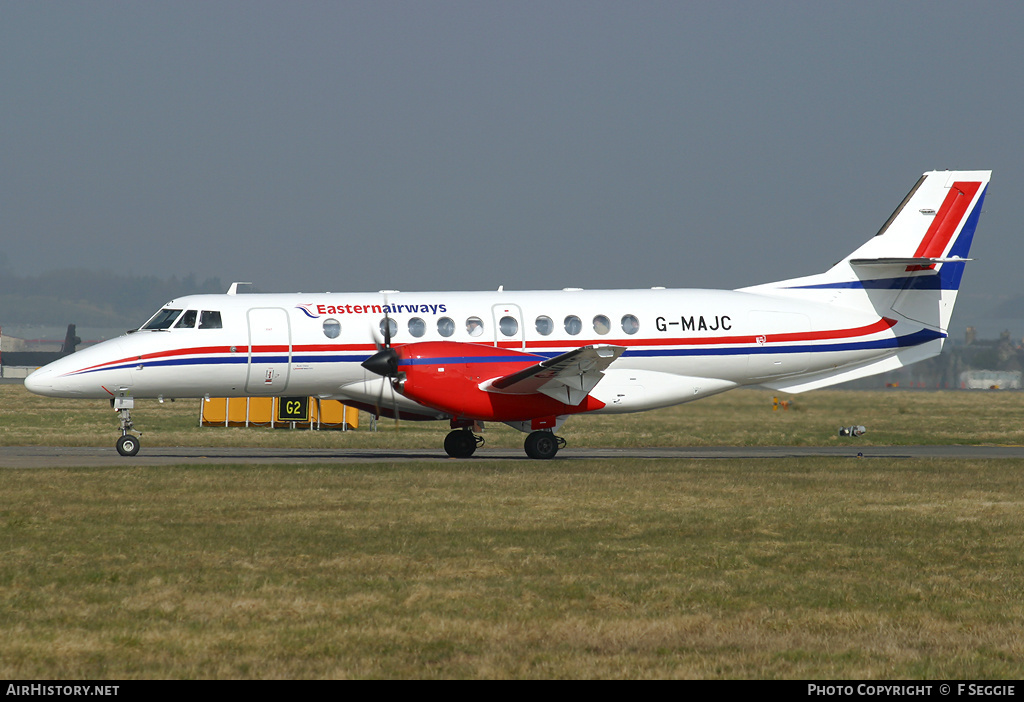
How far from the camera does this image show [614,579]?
10.2 metres

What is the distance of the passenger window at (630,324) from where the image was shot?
24.7m

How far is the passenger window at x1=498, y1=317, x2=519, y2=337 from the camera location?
24.2 m

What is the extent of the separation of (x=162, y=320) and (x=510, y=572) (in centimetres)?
1627

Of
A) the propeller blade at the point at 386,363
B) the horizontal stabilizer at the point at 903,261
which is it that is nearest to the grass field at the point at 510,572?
the propeller blade at the point at 386,363

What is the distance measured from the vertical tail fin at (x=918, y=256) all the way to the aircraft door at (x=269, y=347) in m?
11.7

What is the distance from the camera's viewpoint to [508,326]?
79.8 feet

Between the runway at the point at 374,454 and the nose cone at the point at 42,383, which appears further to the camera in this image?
the nose cone at the point at 42,383

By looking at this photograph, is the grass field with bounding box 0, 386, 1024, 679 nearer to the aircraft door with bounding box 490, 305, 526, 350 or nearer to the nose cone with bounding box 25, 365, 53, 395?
the aircraft door with bounding box 490, 305, 526, 350

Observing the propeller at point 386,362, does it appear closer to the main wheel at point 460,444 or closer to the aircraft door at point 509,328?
the main wheel at point 460,444

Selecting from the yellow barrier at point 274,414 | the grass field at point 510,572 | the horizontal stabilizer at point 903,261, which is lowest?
the grass field at point 510,572

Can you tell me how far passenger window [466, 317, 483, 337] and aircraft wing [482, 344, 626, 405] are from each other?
162 centimetres

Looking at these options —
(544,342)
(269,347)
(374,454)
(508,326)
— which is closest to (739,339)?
(544,342)

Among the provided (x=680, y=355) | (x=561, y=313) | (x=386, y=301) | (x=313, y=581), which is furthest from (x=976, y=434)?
(x=313, y=581)

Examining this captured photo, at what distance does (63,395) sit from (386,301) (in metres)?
7.55
